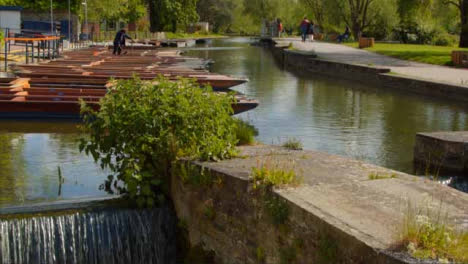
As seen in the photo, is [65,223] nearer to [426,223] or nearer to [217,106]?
[217,106]

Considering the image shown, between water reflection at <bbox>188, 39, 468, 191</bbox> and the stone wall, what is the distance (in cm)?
419

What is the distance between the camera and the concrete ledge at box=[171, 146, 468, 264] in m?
5.02

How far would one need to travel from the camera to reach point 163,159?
24.9 ft

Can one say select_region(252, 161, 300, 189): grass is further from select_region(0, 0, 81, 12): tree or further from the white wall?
select_region(0, 0, 81, 12): tree

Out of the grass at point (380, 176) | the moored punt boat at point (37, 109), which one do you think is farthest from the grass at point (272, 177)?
the moored punt boat at point (37, 109)

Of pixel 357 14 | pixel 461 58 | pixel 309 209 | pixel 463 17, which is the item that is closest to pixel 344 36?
pixel 357 14

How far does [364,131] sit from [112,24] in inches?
2124

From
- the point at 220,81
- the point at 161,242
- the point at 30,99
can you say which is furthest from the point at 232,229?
the point at 220,81

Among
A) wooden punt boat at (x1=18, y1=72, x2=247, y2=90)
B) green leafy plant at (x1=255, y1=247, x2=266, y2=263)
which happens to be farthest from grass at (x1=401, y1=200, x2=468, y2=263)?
wooden punt boat at (x1=18, y1=72, x2=247, y2=90)

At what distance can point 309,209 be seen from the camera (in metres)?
5.40

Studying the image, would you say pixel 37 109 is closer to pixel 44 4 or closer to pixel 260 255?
pixel 260 255

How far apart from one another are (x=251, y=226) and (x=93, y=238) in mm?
1992

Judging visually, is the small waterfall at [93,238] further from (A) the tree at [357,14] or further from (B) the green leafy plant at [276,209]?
(A) the tree at [357,14]

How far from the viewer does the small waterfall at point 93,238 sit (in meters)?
6.95
